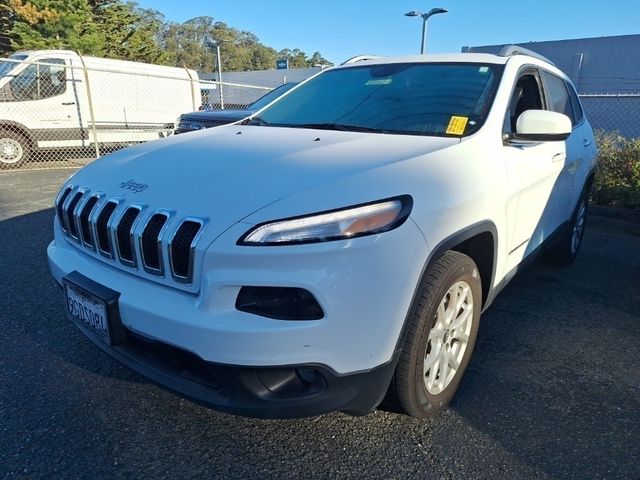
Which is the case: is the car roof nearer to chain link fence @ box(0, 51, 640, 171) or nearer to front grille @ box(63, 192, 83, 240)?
front grille @ box(63, 192, 83, 240)

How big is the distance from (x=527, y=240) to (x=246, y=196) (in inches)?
77.5

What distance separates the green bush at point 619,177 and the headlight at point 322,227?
604cm

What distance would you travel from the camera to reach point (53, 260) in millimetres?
2398

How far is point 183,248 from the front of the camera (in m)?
1.78

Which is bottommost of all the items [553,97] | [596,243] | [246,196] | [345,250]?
[596,243]

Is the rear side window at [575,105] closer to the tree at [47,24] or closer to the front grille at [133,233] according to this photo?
the front grille at [133,233]

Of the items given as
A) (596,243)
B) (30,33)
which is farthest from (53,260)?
(30,33)

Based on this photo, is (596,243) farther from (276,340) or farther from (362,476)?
(276,340)

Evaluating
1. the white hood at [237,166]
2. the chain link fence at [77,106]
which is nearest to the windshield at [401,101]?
the white hood at [237,166]

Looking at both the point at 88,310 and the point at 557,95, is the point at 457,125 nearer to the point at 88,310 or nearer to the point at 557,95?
the point at 557,95

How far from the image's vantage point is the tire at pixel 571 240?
4.20m

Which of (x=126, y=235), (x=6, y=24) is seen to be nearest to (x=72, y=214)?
(x=126, y=235)

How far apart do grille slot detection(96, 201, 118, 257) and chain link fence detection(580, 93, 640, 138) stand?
17.8 meters

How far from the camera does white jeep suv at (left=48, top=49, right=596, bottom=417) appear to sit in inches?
66.4
